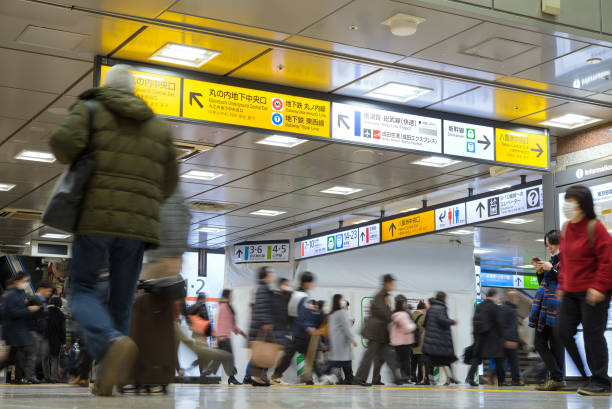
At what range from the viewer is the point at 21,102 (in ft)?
32.3

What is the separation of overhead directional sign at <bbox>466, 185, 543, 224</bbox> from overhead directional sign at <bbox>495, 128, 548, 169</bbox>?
1.25 m

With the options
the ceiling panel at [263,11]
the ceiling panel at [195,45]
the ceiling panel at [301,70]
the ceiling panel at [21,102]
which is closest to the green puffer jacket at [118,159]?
the ceiling panel at [263,11]

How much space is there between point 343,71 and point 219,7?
2.01m

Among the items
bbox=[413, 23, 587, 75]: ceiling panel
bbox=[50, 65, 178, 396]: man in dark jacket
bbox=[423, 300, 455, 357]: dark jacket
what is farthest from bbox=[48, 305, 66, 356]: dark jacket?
bbox=[50, 65, 178, 396]: man in dark jacket

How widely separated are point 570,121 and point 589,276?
16.4ft

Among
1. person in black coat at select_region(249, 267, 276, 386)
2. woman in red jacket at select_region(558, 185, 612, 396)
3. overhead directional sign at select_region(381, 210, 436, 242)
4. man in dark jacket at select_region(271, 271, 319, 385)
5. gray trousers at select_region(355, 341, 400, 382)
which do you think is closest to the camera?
woman in red jacket at select_region(558, 185, 612, 396)

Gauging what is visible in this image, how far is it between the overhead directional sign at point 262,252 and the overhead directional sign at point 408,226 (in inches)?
194

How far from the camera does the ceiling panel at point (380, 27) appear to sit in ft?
23.7

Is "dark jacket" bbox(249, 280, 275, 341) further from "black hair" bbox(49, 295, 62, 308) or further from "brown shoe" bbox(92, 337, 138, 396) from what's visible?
"black hair" bbox(49, 295, 62, 308)

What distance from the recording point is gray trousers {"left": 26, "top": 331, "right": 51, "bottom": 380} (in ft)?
39.9

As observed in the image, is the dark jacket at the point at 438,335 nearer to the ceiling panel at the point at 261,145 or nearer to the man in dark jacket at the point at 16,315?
the ceiling panel at the point at 261,145

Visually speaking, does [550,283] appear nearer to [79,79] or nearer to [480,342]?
Answer: [480,342]

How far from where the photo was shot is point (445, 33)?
7746mm

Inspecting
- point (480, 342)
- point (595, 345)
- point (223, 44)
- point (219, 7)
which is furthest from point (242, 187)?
point (595, 345)
